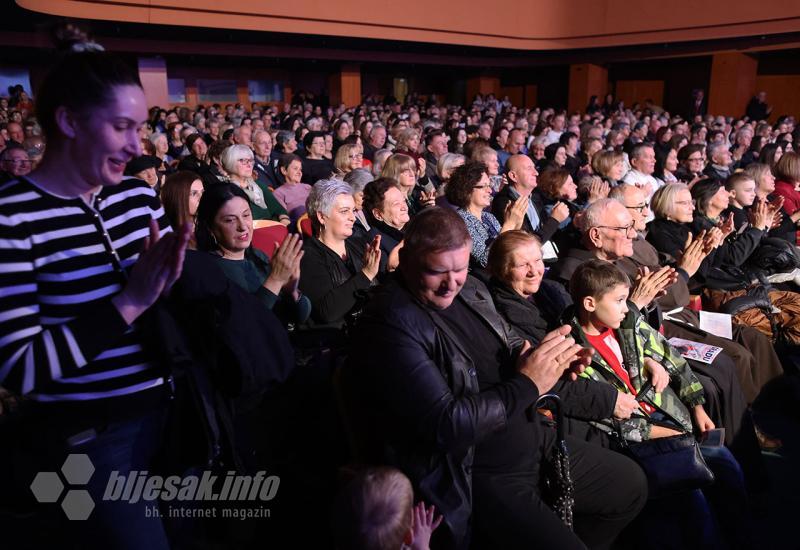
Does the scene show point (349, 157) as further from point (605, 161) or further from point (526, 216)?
point (605, 161)

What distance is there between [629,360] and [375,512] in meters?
1.51

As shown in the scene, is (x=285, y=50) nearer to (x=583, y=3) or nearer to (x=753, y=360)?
(x=583, y=3)

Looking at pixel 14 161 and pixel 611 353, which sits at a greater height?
pixel 14 161

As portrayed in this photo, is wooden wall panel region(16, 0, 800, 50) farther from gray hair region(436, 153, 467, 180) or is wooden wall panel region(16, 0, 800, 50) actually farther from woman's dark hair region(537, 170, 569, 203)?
woman's dark hair region(537, 170, 569, 203)

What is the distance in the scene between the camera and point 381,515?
1645 millimetres

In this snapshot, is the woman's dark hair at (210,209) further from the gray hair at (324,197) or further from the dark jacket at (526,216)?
the dark jacket at (526,216)

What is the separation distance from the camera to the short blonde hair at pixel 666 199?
447 centimetres

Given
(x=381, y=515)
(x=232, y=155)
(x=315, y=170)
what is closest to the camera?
(x=381, y=515)

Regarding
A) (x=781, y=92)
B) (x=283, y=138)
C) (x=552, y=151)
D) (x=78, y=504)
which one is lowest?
(x=78, y=504)

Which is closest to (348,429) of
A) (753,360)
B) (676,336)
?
(676,336)

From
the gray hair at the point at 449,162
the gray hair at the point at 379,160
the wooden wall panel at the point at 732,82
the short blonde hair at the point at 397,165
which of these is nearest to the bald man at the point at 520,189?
the short blonde hair at the point at 397,165

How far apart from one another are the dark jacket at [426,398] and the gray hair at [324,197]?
5.48 feet

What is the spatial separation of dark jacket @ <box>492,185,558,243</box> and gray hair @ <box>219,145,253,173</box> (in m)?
2.15

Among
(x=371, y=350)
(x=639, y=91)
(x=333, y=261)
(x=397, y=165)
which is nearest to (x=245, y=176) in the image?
(x=397, y=165)
